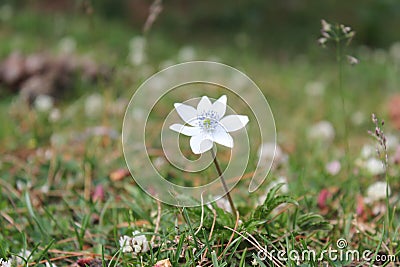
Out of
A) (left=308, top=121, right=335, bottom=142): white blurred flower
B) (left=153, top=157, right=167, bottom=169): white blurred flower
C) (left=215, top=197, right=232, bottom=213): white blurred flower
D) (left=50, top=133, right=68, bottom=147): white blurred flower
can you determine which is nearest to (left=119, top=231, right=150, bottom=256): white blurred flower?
(left=215, top=197, right=232, bottom=213): white blurred flower

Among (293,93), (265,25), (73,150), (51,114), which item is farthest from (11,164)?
(265,25)

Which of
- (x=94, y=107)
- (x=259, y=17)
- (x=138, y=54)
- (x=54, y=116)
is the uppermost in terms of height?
(x=259, y=17)

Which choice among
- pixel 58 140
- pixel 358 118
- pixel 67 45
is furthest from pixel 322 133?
pixel 67 45

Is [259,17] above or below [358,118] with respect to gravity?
above

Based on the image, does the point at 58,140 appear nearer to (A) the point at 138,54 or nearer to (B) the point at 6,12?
(A) the point at 138,54

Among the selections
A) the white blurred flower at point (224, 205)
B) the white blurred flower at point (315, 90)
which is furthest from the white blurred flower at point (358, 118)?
the white blurred flower at point (224, 205)

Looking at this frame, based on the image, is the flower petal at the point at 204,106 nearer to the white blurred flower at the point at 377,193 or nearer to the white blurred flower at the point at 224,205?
the white blurred flower at the point at 224,205
